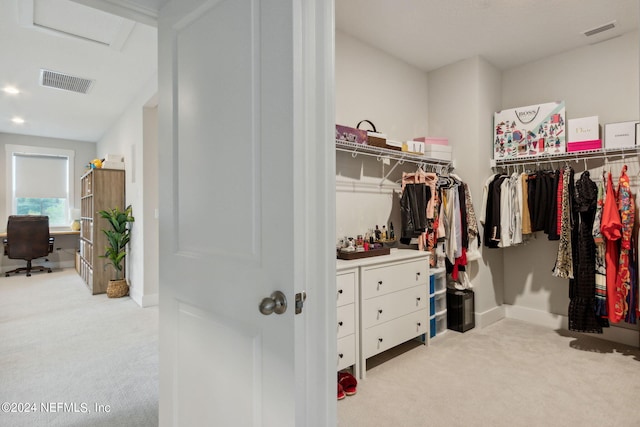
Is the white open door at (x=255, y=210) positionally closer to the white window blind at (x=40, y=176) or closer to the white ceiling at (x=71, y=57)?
the white ceiling at (x=71, y=57)

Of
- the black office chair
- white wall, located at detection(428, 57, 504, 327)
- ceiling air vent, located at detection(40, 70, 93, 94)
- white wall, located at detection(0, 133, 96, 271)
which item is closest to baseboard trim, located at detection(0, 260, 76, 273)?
white wall, located at detection(0, 133, 96, 271)

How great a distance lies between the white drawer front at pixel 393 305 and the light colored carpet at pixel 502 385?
34 cm

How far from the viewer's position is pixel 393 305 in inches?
102

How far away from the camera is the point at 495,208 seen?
3.23m

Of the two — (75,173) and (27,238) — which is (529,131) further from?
(75,173)

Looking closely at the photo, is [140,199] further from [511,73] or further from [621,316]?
[621,316]

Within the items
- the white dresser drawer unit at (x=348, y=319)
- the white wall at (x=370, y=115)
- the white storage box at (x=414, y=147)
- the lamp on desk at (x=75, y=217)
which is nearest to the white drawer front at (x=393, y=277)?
the white dresser drawer unit at (x=348, y=319)

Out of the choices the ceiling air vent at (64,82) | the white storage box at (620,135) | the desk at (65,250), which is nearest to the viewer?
the white storage box at (620,135)

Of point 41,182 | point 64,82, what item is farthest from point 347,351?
point 41,182

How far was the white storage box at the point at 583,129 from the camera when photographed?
9.66ft

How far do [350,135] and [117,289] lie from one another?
11.9ft

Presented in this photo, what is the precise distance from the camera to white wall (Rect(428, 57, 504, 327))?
3379mm

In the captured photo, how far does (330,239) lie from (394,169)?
2.48 meters

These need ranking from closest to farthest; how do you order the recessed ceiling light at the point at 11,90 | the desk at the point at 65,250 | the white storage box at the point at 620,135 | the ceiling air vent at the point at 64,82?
the white storage box at the point at 620,135, the ceiling air vent at the point at 64,82, the recessed ceiling light at the point at 11,90, the desk at the point at 65,250
